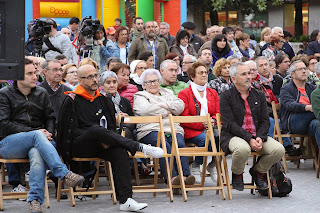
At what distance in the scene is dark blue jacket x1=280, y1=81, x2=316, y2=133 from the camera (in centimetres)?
1020

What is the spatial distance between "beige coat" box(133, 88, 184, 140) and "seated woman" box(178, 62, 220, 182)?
0.26m

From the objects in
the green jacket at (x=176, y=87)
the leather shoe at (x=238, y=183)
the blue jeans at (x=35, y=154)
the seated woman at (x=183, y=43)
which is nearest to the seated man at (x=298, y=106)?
the green jacket at (x=176, y=87)

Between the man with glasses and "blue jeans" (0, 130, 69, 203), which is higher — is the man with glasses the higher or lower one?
the higher one

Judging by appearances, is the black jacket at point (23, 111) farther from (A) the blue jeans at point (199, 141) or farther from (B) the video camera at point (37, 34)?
(B) the video camera at point (37, 34)

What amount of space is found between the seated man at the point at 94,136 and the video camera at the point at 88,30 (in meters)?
4.28

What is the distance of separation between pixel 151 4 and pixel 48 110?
1364 cm

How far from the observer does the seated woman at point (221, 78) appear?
1086 cm

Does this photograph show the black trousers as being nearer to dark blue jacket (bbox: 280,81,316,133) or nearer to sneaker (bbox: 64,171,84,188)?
sneaker (bbox: 64,171,84,188)

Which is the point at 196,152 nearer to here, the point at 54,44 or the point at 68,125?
the point at 68,125

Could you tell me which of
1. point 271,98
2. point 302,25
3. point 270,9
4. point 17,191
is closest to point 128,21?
point 271,98

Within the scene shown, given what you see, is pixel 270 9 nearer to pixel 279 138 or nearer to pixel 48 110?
pixel 279 138

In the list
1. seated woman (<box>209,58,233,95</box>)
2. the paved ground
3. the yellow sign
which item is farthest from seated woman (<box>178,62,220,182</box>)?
the yellow sign

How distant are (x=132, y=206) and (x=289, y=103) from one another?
378 centimetres

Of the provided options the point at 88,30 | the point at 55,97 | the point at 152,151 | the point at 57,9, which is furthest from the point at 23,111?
the point at 57,9
